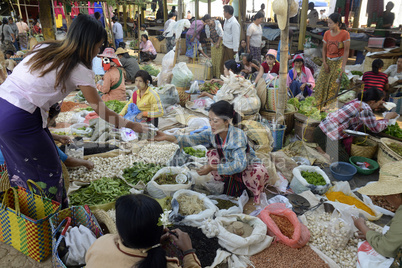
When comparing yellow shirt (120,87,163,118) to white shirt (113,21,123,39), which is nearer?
yellow shirt (120,87,163,118)

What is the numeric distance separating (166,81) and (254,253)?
16.9ft

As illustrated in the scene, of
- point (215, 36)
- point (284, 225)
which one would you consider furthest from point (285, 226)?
point (215, 36)

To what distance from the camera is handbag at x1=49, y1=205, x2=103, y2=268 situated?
6.51 feet

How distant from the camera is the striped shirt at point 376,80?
216 inches

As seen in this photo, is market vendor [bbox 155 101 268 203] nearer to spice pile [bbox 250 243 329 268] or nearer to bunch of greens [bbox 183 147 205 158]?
bunch of greens [bbox 183 147 205 158]

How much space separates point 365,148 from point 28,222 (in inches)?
153

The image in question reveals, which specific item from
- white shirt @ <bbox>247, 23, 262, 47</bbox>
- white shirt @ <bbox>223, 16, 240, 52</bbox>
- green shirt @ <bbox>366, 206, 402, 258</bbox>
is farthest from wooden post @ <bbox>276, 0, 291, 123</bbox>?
white shirt @ <bbox>247, 23, 262, 47</bbox>

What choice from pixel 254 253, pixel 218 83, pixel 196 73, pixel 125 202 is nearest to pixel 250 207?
pixel 254 253

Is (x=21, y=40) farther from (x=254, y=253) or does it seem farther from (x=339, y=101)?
(x=254, y=253)

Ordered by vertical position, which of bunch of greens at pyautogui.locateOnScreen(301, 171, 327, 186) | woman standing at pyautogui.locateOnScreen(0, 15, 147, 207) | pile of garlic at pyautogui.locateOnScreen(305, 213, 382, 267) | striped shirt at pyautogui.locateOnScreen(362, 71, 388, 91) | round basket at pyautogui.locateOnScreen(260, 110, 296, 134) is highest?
woman standing at pyautogui.locateOnScreen(0, 15, 147, 207)

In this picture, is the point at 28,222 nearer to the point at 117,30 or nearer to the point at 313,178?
the point at 313,178

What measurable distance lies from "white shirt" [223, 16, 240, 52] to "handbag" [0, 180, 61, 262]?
6601 millimetres

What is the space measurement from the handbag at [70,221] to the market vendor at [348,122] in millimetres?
3214

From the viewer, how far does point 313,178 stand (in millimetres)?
3361
